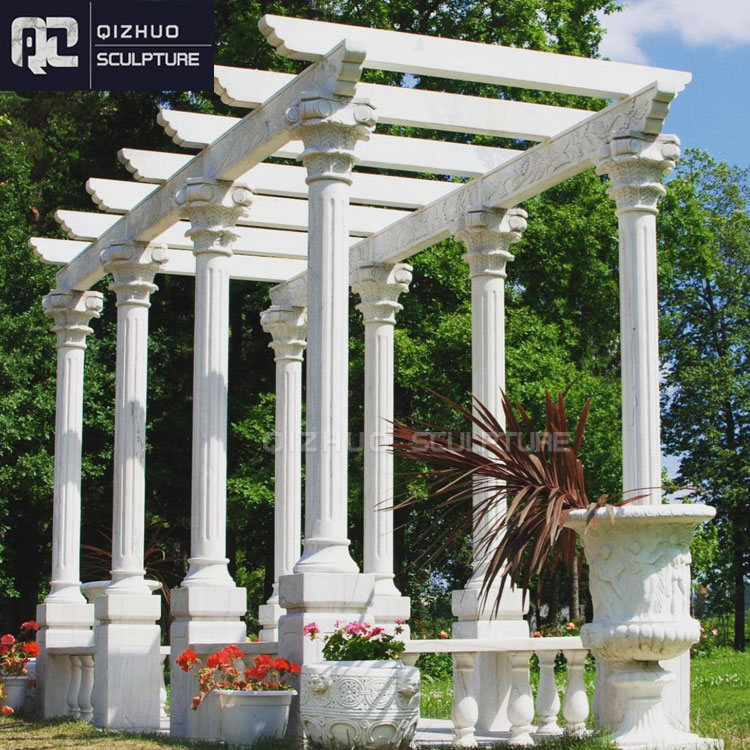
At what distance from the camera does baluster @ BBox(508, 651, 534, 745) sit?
20.0m

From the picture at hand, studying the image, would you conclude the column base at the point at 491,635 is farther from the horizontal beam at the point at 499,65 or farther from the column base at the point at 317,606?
the horizontal beam at the point at 499,65

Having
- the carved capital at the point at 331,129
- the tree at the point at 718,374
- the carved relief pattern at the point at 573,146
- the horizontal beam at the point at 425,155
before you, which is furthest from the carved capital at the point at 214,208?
the tree at the point at 718,374

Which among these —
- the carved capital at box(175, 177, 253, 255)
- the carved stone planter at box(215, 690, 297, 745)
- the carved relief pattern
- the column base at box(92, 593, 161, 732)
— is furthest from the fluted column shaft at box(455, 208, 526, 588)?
the carved stone planter at box(215, 690, 297, 745)

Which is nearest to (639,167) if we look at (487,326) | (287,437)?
(487,326)

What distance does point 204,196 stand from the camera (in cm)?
2384

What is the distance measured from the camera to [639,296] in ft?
67.4

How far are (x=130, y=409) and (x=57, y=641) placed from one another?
572cm

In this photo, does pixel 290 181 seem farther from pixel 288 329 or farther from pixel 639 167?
pixel 639 167

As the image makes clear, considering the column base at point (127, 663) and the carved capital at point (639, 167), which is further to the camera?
the column base at point (127, 663)

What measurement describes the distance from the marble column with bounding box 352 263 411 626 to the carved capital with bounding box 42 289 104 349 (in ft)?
20.1

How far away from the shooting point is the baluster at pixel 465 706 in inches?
776

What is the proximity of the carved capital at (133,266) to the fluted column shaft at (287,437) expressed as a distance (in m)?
5.32

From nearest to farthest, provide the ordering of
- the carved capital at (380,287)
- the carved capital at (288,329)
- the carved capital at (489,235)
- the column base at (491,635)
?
the column base at (491,635), the carved capital at (489,235), the carved capital at (380,287), the carved capital at (288,329)

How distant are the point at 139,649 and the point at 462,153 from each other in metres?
10.5
